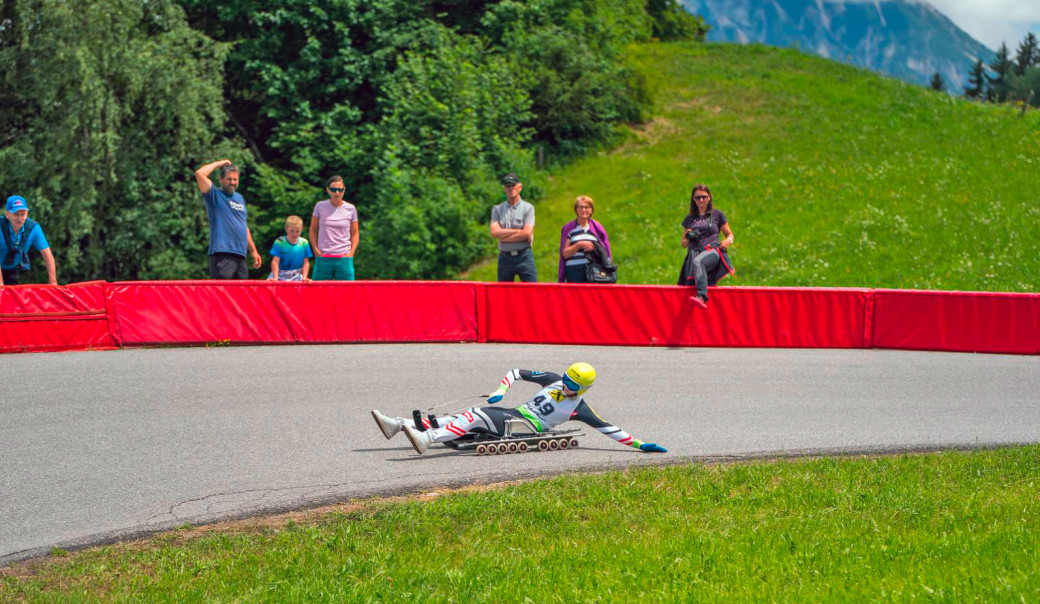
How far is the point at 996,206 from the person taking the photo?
24188 mm

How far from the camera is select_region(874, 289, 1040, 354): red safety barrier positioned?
1405 cm

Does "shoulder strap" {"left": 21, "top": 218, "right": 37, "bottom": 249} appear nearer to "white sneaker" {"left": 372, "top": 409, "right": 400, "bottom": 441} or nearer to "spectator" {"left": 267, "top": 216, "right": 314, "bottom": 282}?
"spectator" {"left": 267, "top": 216, "right": 314, "bottom": 282}

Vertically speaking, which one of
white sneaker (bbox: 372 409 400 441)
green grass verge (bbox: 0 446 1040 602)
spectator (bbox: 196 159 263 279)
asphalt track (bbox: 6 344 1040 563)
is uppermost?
spectator (bbox: 196 159 263 279)

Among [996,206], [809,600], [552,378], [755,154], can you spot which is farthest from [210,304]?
[755,154]

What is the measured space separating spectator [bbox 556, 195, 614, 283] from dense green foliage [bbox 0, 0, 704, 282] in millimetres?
9602

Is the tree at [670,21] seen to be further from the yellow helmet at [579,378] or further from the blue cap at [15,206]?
the yellow helmet at [579,378]

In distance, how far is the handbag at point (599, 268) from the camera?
1468 centimetres

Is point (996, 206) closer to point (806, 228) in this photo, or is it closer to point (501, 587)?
point (806, 228)

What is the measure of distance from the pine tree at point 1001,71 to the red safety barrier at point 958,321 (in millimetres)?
81712

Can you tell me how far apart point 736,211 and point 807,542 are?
67.6ft

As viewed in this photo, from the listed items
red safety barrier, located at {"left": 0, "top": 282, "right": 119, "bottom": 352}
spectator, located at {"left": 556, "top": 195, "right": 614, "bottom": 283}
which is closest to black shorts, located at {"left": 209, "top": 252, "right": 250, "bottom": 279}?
red safety barrier, located at {"left": 0, "top": 282, "right": 119, "bottom": 352}

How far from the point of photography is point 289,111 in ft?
95.2

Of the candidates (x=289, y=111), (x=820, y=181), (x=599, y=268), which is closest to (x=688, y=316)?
(x=599, y=268)

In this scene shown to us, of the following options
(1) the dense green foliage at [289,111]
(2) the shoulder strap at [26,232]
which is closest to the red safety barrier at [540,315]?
(2) the shoulder strap at [26,232]
